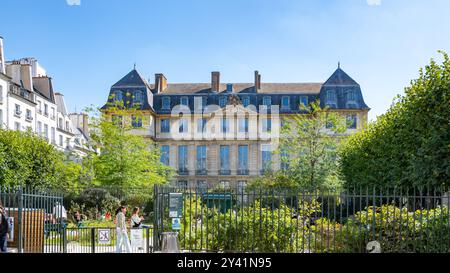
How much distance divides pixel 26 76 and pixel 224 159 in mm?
22341

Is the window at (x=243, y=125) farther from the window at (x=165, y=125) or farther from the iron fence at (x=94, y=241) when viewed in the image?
the iron fence at (x=94, y=241)

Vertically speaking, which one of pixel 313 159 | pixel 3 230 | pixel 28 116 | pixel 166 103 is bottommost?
pixel 3 230

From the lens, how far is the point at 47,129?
49312 mm

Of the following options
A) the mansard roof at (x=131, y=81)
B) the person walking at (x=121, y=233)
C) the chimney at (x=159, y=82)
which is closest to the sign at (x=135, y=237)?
the person walking at (x=121, y=233)

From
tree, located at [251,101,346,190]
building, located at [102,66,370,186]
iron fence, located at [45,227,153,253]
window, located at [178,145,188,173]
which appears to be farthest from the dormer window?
iron fence, located at [45,227,153,253]

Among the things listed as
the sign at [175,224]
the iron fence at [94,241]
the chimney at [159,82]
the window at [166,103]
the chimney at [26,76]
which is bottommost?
the iron fence at [94,241]

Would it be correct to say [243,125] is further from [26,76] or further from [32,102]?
[26,76]

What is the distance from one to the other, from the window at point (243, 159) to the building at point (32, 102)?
1669 cm

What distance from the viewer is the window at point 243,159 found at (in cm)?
5834

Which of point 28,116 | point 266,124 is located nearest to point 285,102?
point 266,124

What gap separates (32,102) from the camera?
45250 millimetres

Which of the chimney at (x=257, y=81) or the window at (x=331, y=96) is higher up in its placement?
the chimney at (x=257, y=81)

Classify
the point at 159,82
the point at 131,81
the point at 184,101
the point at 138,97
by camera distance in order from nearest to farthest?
the point at 131,81 → the point at 138,97 → the point at 184,101 → the point at 159,82

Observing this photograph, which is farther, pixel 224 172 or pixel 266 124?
pixel 224 172
